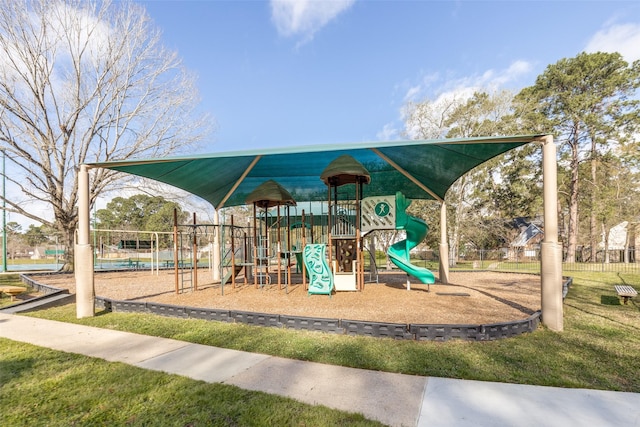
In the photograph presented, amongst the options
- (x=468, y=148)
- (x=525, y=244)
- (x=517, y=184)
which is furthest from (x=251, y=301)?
(x=525, y=244)

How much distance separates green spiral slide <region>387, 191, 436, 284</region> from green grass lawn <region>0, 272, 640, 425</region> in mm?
4354

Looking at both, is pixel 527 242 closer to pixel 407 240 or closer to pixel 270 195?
pixel 407 240

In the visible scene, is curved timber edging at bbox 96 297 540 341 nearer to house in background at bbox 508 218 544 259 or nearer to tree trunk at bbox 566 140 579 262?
tree trunk at bbox 566 140 579 262

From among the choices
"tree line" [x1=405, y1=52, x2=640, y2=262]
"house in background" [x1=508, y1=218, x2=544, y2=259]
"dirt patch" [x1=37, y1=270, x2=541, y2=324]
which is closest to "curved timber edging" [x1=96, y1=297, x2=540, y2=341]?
"dirt patch" [x1=37, y1=270, x2=541, y2=324]

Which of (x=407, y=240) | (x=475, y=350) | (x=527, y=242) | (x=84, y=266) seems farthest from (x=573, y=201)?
(x=84, y=266)

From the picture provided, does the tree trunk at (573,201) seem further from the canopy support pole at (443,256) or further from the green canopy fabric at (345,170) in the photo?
the green canopy fabric at (345,170)

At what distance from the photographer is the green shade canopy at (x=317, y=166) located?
304 inches

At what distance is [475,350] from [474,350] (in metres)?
0.02

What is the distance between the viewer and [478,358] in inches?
179

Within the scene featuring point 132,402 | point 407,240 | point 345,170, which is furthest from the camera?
point 407,240

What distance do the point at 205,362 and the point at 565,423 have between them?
4.18 m

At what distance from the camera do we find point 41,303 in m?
8.73

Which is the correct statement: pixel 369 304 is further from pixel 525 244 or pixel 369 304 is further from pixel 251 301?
pixel 525 244

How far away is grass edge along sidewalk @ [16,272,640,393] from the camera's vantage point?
401 centimetres
